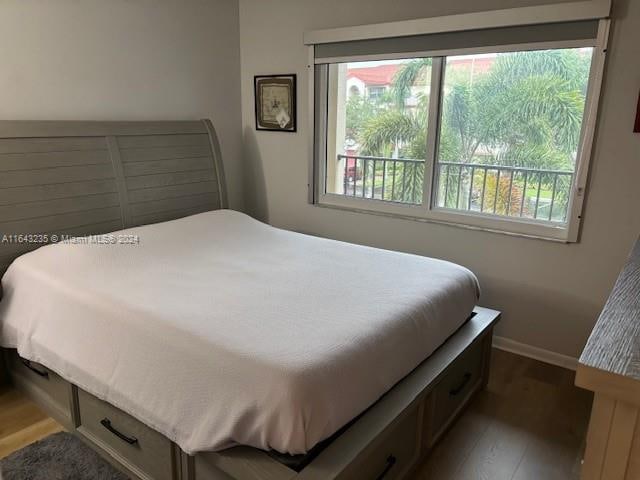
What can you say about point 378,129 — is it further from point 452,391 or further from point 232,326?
point 232,326

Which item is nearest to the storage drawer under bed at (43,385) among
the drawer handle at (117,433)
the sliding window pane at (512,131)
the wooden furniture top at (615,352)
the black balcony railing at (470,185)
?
the drawer handle at (117,433)

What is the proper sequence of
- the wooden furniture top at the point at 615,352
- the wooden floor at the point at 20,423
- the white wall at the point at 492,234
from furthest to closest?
1. the white wall at the point at 492,234
2. the wooden floor at the point at 20,423
3. the wooden furniture top at the point at 615,352

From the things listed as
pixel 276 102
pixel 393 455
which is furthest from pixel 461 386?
pixel 276 102

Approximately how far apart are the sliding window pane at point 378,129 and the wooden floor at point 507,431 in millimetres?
1415

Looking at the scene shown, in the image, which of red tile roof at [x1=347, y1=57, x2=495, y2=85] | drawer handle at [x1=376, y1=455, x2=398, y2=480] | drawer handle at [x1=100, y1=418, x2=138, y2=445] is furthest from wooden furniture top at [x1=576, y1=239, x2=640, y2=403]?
red tile roof at [x1=347, y1=57, x2=495, y2=85]

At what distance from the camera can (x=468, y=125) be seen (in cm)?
301

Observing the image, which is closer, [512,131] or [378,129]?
[512,131]

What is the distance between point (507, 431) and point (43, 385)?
221 centimetres

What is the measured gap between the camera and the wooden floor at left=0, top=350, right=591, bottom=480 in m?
1.96

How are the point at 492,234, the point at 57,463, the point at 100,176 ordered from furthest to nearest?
the point at 492,234
the point at 100,176
the point at 57,463

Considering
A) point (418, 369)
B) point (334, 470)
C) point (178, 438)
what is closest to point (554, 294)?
point (418, 369)

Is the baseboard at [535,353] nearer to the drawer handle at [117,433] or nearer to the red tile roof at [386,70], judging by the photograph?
the red tile roof at [386,70]

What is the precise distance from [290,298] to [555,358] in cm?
179

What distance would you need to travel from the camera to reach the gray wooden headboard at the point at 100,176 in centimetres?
244
